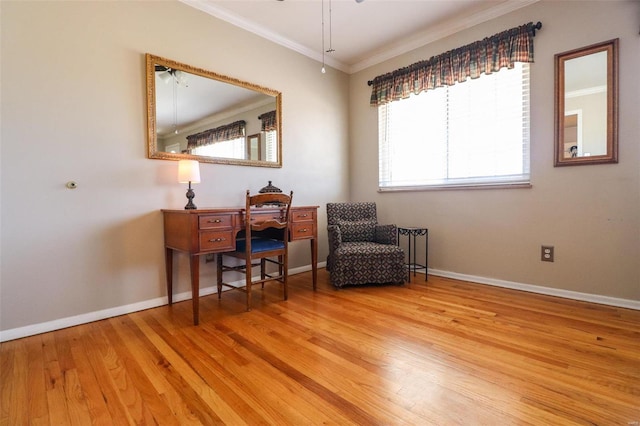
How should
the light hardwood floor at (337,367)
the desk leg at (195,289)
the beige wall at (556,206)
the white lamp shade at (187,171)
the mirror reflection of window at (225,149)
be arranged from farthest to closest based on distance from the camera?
the mirror reflection of window at (225,149)
the white lamp shade at (187,171)
the beige wall at (556,206)
the desk leg at (195,289)
the light hardwood floor at (337,367)

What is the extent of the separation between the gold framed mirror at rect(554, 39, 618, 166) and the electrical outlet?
748mm

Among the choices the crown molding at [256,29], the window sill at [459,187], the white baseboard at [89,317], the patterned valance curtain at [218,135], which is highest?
the crown molding at [256,29]

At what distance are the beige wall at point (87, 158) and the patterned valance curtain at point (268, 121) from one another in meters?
0.52

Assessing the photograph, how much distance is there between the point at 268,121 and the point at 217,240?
156 cm

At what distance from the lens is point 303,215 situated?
2939 millimetres

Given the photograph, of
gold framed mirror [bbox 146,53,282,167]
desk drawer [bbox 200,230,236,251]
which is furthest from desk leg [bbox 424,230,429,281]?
desk drawer [bbox 200,230,236,251]

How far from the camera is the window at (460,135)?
2.89 meters

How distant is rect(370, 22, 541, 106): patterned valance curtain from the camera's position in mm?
2770

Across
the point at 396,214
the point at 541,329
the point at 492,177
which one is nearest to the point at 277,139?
the point at 396,214

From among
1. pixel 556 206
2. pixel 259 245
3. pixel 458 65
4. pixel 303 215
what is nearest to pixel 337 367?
pixel 259 245

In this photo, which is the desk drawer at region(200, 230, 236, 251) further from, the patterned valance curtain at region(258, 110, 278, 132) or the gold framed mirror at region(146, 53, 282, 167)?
the patterned valance curtain at region(258, 110, 278, 132)

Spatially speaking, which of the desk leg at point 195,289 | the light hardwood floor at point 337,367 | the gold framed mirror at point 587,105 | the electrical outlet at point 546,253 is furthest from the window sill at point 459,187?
the desk leg at point 195,289

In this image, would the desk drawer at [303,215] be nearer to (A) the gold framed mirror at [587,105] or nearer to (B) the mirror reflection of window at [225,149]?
(B) the mirror reflection of window at [225,149]

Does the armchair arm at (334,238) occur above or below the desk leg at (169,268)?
above
